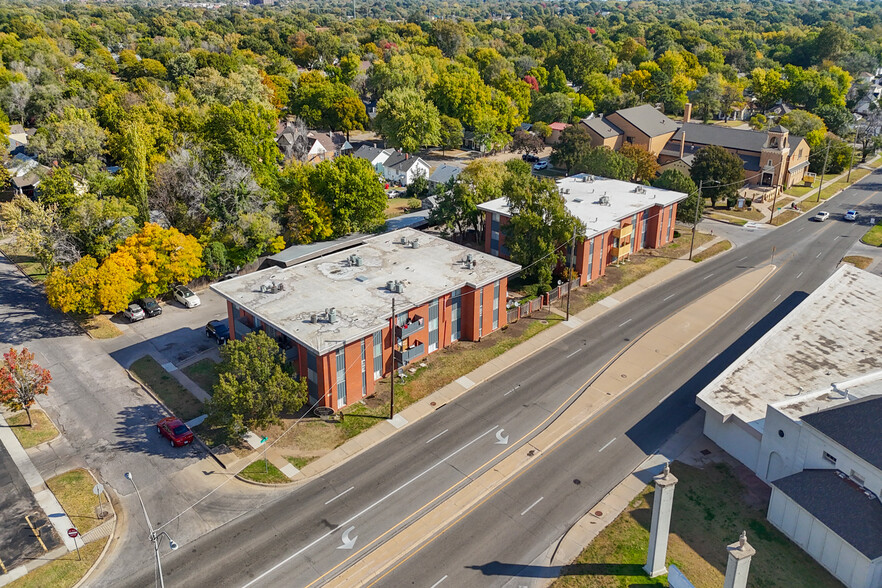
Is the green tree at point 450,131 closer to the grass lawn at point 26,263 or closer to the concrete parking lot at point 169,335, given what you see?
the concrete parking lot at point 169,335

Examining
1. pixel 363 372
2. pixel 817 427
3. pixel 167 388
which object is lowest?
pixel 167 388

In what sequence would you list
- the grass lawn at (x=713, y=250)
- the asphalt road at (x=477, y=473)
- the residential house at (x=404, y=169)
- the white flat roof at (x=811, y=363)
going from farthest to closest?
1. the residential house at (x=404, y=169)
2. the grass lawn at (x=713, y=250)
3. the white flat roof at (x=811, y=363)
4. the asphalt road at (x=477, y=473)

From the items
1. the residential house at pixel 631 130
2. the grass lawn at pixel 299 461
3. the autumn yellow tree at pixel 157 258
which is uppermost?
the residential house at pixel 631 130

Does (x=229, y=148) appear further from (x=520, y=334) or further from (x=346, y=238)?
(x=520, y=334)

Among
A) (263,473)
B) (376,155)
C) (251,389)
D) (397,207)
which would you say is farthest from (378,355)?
(376,155)

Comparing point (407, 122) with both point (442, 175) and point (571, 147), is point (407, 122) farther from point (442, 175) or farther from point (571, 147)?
point (571, 147)

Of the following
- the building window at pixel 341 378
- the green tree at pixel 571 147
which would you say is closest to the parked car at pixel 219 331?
the building window at pixel 341 378

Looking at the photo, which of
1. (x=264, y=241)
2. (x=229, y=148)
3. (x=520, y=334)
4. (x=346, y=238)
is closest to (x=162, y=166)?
(x=229, y=148)

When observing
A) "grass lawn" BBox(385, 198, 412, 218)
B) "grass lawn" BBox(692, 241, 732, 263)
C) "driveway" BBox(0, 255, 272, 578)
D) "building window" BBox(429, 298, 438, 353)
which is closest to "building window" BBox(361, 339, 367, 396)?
"building window" BBox(429, 298, 438, 353)
